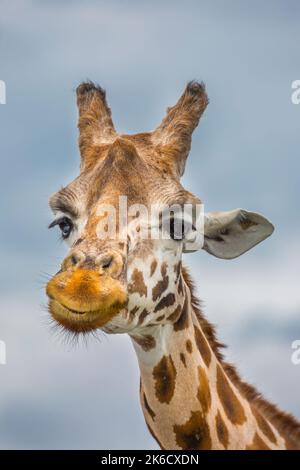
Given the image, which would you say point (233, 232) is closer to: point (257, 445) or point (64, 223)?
point (64, 223)

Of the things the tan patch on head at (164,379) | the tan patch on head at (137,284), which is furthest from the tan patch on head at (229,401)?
the tan patch on head at (137,284)

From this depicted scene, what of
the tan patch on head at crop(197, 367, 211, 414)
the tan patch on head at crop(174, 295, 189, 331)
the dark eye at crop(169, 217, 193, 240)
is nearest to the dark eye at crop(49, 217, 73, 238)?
the dark eye at crop(169, 217, 193, 240)

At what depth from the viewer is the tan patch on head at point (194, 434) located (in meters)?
11.9

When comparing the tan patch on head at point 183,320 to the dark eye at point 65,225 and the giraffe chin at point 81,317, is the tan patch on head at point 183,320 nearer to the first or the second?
the giraffe chin at point 81,317

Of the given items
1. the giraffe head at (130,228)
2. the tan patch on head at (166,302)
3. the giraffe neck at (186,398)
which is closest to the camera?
the giraffe head at (130,228)

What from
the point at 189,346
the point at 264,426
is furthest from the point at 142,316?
the point at 264,426

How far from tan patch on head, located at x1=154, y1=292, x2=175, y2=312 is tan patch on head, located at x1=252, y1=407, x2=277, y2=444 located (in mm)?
2232

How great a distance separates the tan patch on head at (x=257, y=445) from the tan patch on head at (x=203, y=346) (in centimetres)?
124

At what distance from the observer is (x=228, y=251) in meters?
13.3

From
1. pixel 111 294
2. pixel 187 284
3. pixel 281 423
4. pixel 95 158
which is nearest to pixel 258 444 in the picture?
pixel 281 423

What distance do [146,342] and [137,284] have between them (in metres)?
1.07

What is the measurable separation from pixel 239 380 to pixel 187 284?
1.65 m

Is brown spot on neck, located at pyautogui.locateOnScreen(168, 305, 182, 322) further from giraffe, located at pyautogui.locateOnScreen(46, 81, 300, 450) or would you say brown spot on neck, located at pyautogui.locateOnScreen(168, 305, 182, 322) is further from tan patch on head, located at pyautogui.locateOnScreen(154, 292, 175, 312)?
tan patch on head, located at pyautogui.locateOnScreen(154, 292, 175, 312)
